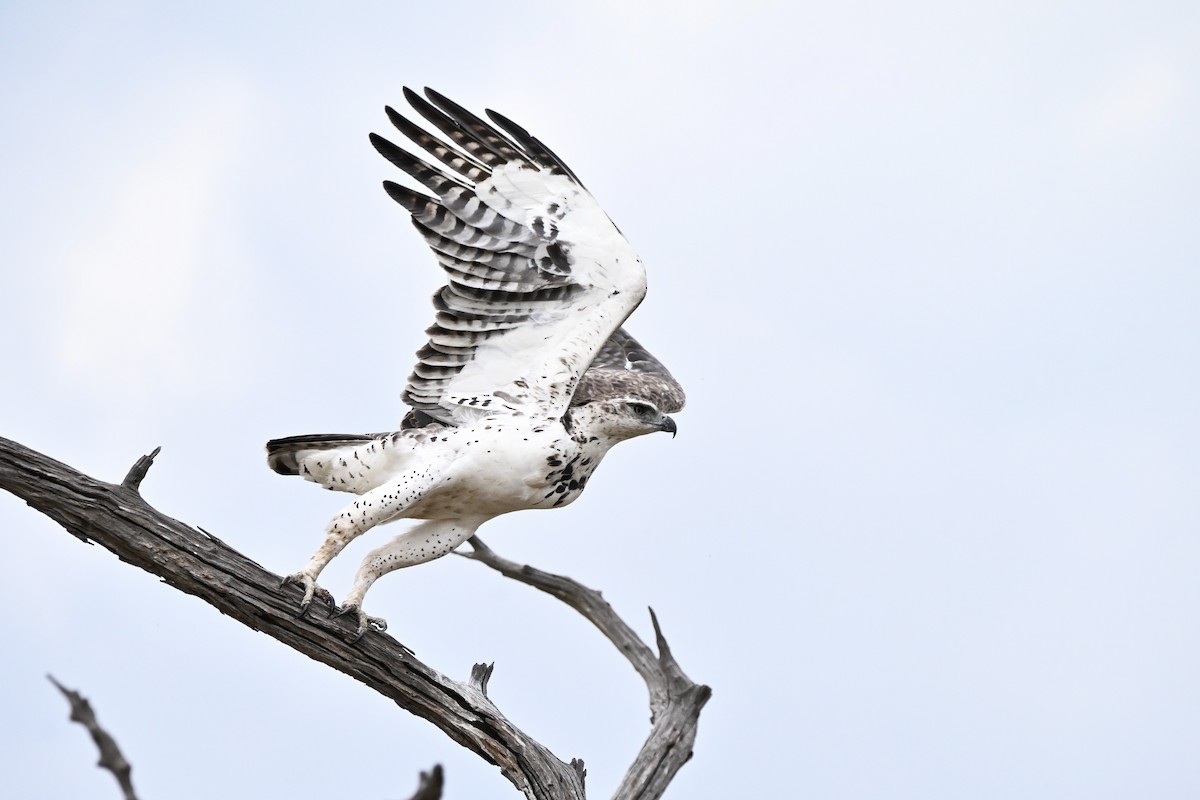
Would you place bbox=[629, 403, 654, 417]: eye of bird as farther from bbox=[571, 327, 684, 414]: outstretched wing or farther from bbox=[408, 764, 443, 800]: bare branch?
bbox=[408, 764, 443, 800]: bare branch

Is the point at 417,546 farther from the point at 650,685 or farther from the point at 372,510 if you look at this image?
the point at 650,685

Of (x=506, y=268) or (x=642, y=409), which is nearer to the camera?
(x=506, y=268)

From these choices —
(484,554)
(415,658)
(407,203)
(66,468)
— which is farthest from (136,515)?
(484,554)

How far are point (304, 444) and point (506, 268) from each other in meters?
1.30

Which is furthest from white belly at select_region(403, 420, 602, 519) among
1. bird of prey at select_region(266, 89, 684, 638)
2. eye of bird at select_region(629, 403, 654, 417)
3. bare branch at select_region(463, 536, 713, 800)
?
bare branch at select_region(463, 536, 713, 800)

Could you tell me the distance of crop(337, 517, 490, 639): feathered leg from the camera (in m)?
6.74

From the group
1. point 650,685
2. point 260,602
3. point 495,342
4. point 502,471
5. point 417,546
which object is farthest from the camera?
point 650,685

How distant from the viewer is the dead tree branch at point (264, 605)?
5.36 m

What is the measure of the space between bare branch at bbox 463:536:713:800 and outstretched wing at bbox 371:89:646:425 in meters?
1.92

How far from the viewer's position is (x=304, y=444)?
6.83m

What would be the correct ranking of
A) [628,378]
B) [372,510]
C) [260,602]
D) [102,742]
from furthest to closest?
[628,378], [372,510], [260,602], [102,742]

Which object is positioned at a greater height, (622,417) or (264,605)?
(622,417)

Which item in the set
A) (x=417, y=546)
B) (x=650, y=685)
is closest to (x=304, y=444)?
(x=417, y=546)

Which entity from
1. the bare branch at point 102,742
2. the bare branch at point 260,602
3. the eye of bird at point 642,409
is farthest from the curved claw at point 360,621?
the bare branch at point 102,742
